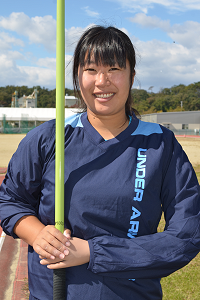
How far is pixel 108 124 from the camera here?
143 centimetres

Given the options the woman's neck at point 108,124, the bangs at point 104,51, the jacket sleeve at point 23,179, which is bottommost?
the jacket sleeve at point 23,179

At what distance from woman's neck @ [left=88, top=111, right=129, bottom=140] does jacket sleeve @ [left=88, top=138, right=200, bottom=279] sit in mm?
303

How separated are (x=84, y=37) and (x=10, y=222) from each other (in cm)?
88

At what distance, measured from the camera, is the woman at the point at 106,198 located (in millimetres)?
1203

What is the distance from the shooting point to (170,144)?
133cm

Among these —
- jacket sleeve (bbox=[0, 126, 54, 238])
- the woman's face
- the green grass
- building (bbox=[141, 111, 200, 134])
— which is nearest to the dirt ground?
the green grass

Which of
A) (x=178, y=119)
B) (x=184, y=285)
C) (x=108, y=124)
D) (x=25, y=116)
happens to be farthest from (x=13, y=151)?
(x=178, y=119)

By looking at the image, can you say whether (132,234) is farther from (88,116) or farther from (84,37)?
(84,37)

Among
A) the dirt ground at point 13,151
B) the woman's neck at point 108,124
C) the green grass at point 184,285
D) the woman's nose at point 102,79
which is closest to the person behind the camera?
the woman's nose at point 102,79

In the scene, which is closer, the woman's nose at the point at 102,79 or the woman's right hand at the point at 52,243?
the woman's right hand at the point at 52,243

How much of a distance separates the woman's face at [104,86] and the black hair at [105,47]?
3 centimetres

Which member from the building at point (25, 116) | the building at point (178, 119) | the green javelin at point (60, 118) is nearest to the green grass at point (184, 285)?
the green javelin at point (60, 118)

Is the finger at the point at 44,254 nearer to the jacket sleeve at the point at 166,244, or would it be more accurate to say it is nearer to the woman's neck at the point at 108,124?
the jacket sleeve at the point at 166,244

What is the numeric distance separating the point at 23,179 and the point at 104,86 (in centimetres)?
53
